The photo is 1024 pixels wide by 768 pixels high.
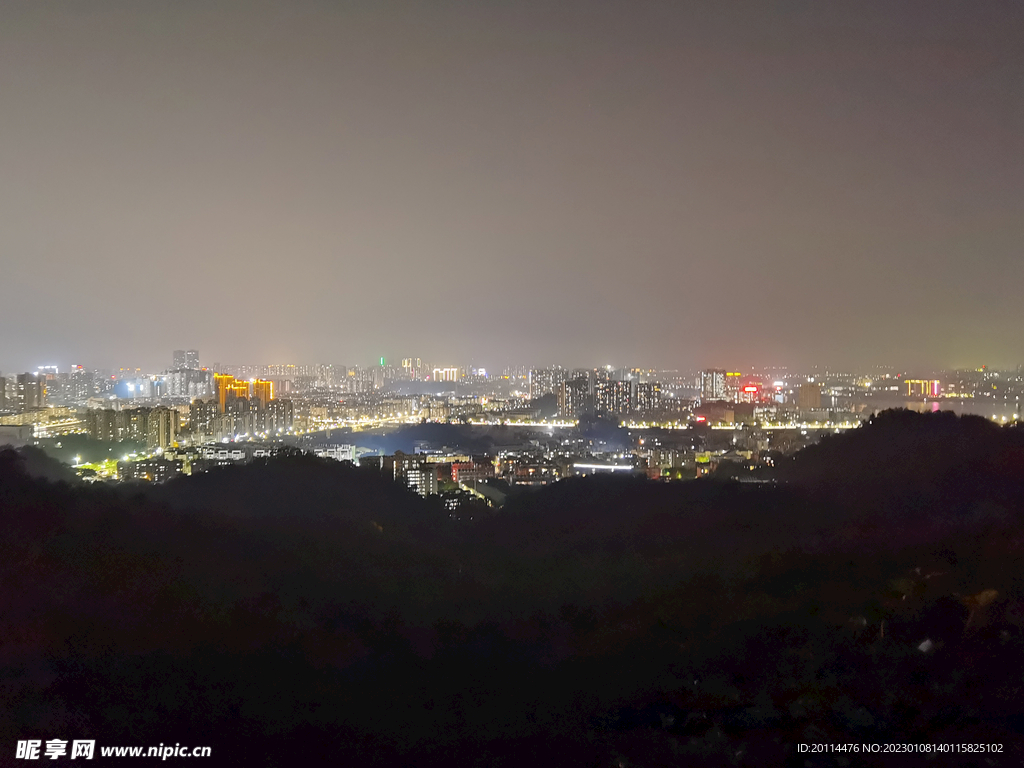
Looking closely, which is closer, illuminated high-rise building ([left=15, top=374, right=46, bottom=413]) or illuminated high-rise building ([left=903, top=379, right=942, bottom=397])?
illuminated high-rise building ([left=15, top=374, right=46, bottom=413])

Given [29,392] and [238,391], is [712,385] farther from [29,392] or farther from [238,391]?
[29,392]

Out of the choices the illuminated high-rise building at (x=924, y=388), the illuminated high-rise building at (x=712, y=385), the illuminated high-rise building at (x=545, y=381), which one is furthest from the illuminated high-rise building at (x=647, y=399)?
the illuminated high-rise building at (x=924, y=388)

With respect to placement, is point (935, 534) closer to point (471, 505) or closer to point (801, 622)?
A: point (801, 622)

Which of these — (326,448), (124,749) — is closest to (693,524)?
(124,749)

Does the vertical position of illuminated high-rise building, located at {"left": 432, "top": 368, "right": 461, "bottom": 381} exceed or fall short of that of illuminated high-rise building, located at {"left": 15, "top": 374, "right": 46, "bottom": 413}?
it exceeds it

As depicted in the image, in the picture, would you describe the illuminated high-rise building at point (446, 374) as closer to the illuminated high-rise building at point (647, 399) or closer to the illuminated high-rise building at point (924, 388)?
the illuminated high-rise building at point (647, 399)

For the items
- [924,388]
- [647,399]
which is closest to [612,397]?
[647,399]

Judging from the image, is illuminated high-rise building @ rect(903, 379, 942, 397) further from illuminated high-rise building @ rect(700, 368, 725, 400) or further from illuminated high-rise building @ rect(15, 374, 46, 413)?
illuminated high-rise building @ rect(15, 374, 46, 413)

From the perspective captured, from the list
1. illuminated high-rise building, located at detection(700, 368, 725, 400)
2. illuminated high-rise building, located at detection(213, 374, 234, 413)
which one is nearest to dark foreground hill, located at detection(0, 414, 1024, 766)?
illuminated high-rise building, located at detection(213, 374, 234, 413)
